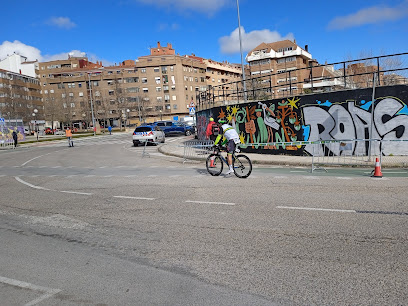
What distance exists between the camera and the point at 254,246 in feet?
16.1

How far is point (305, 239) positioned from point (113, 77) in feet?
330

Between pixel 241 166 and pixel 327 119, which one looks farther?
pixel 327 119

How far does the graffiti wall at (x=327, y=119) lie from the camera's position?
14625 mm

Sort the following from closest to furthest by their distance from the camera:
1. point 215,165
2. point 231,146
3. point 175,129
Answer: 1. point 231,146
2. point 215,165
3. point 175,129

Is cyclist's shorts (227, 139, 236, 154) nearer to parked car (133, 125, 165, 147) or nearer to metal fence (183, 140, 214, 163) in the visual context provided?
metal fence (183, 140, 214, 163)

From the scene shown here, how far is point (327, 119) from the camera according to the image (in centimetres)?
1609

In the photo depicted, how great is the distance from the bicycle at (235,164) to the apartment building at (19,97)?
71201mm


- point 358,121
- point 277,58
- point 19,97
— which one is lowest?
point 358,121

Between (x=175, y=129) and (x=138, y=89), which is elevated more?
(x=138, y=89)

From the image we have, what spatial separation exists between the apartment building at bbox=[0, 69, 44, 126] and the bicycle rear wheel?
71.1 m

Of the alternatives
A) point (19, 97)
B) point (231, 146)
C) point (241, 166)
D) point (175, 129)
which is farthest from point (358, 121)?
point (19, 97)

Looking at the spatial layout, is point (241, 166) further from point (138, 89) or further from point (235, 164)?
point (138, 89)

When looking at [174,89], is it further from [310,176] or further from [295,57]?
[310,176]

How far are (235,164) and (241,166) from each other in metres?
0.21
